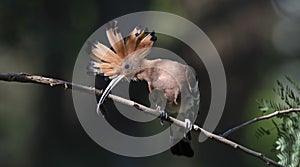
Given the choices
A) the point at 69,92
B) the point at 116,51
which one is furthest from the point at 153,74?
Answer: the point at 69,92

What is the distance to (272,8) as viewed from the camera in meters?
9.73

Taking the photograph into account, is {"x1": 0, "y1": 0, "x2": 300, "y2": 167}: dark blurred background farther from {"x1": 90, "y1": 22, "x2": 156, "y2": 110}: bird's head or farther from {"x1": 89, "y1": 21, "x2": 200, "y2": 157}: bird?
{"x1": 90, "y1": 22, "x2": 156, "y2": 110}: bird's head

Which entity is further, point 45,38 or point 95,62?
point 45,38

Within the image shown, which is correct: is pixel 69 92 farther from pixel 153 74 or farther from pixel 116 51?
pixel 116 51

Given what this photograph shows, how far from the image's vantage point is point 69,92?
731 centimetres

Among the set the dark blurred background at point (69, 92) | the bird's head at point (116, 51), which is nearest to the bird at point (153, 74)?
the bird's head at point (116, 51)

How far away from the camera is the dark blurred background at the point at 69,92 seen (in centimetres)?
656

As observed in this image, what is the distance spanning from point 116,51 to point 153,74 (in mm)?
453

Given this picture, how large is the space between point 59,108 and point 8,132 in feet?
1.93

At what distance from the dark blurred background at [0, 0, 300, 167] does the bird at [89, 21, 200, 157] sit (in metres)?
4.11

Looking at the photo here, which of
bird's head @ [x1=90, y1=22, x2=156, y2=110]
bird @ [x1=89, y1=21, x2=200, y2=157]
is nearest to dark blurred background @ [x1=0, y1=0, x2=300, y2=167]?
bird @ [x1=89, y1=21, x2=200, y2=157]

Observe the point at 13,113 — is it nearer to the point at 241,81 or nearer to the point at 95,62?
the point at 241,81

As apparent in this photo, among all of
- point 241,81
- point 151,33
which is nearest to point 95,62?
point 151,33

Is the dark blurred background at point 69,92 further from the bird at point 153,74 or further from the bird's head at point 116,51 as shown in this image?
the bird's head at point 116,51
